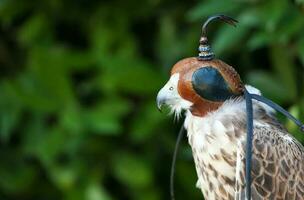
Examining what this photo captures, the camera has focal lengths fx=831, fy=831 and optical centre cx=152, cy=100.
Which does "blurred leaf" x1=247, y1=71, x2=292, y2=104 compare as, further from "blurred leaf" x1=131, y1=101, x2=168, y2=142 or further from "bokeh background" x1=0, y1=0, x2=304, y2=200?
"blurred leaf" x1=131, y1=101, x2=168, y2=142

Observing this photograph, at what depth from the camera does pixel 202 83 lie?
198cm

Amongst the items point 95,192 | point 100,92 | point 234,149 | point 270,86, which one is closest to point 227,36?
point 270,86

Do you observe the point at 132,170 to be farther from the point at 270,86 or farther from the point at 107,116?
the point at 270,86

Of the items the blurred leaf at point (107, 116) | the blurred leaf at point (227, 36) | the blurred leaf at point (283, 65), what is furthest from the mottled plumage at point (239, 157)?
the blurred leaf at point (107, 116)

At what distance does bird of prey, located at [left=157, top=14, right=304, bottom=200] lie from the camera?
81.2 inches

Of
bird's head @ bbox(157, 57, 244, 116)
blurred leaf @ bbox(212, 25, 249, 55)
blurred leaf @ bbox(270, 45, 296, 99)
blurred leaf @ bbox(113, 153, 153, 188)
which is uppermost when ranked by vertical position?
bird's head @ bbox(157, 57, 244, 116)

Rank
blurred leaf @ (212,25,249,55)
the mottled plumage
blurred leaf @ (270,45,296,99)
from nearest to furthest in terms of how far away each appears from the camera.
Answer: the mottled plumage < blurred leaf @ (212,25,249,55) < blurred leaf @ (270,45,296,99)

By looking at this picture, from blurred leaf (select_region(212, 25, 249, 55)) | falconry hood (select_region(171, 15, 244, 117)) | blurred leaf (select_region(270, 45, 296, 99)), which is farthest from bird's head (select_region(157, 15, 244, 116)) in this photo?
blurred leaf (select_region(270, 45, 296, 99))

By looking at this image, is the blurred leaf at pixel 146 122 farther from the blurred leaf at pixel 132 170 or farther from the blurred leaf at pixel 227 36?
the blurred leaf at pixel 227 36

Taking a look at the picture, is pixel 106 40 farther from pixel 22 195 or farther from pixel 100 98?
pixel 22 195

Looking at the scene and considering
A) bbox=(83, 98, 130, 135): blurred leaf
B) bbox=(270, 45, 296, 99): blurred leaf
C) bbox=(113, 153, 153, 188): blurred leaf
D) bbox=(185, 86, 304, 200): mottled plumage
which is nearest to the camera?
bbox=(185, 86, 304, 200): mottled plumage

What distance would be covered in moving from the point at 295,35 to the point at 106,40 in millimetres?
993

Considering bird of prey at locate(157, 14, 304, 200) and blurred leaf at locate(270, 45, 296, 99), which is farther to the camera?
blurred leaf at locate(270, 45, 296, 99)

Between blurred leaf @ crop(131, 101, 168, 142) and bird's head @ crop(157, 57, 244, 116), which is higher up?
bird's head @ crop(157, 57, 244, 116)
